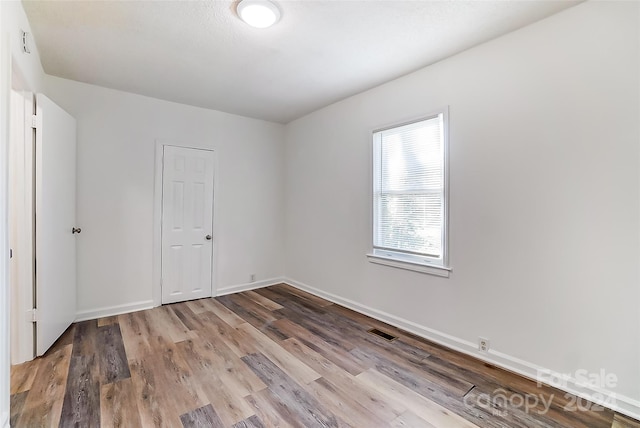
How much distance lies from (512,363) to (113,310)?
4.05m

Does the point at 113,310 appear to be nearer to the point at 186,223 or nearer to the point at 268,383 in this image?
the point at 186,223

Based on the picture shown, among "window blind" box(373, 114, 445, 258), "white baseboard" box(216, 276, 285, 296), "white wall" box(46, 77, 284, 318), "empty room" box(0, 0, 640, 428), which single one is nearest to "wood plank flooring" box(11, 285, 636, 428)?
"empty room" box(0, 0, 640, 428)

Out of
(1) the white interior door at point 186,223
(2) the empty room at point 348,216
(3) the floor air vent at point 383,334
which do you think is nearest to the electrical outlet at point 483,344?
(2) the empty room at point 348,216

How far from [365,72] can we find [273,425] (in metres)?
3.02

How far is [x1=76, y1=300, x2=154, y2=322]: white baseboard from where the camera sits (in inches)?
125

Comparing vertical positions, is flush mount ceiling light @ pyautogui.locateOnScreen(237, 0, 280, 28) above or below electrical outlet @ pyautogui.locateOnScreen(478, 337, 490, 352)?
above

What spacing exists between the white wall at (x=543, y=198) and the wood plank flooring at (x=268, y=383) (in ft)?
1.07

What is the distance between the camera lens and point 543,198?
2080 mm

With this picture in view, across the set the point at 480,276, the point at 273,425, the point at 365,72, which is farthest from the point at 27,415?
the point at 365,72

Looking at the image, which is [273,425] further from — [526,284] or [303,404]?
[526,284]

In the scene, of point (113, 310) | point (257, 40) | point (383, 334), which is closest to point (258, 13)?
point (257, 40)

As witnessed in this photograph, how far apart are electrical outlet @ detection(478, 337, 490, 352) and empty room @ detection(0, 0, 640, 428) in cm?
2

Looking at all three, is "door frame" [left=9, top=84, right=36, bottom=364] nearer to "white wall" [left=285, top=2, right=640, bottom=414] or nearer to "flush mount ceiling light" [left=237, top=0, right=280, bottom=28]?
"flush mount ceiling light" [left=237, top=0, right=280, bottom=28]

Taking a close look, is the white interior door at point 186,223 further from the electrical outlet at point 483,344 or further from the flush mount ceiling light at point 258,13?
the electrical outlet at point 483,344
